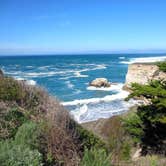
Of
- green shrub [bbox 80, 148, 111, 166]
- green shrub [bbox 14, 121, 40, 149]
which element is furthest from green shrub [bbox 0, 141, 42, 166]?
green shrub [bbox 80, 148, 111, 166]

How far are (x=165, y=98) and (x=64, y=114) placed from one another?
268 inches

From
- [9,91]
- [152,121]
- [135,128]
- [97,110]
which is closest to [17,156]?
[9,91]

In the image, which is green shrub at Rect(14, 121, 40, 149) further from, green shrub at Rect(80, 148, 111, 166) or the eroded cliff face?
the eroded cliff face

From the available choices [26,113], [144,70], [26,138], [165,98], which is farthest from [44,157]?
[144,70]

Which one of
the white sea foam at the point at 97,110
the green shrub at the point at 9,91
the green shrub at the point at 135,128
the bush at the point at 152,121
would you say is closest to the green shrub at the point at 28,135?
the green shrub at the point at 9,91

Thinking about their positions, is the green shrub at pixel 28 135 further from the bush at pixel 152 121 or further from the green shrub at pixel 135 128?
the green shrub at pixel 135 128

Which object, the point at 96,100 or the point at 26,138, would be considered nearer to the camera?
the point at 26,138

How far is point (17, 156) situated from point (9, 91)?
130 inches

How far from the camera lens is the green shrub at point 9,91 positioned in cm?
764

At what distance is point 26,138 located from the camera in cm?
584

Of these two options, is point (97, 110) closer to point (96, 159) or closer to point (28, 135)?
point (28, 135)

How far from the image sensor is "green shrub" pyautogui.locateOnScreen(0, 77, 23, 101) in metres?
7.64

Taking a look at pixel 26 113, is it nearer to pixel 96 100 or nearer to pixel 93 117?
pixel 93 117

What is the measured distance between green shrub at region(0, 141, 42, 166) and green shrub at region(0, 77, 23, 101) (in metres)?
2.68
